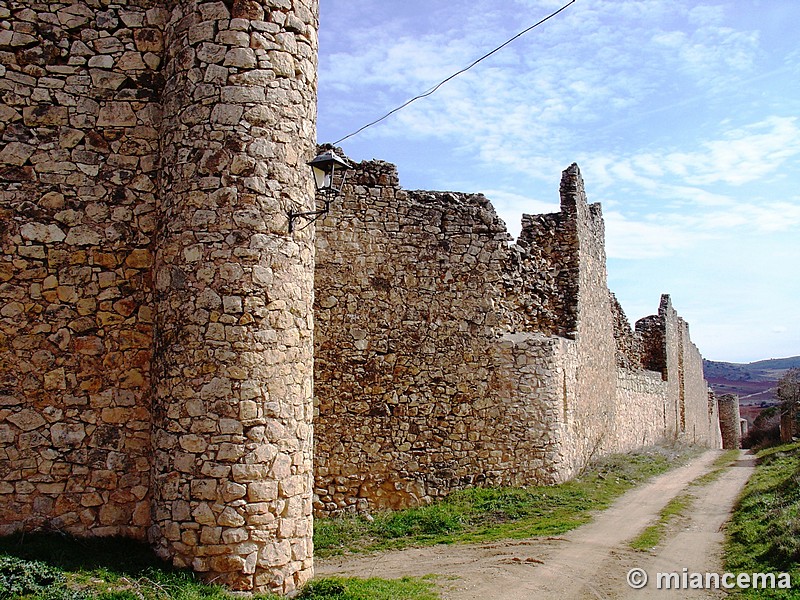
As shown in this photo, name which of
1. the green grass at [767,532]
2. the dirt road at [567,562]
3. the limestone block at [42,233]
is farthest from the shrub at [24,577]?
the green grass at [767,532]

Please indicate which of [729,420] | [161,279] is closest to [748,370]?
[729,420]

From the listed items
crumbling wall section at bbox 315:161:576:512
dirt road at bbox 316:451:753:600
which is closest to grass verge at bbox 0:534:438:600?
dirt road at bbox 316:451:753:600

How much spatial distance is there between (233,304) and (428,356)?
6.69m

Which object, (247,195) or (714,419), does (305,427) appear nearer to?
(247,195)

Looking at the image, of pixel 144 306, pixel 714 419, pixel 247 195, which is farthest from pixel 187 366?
pixel 714 419

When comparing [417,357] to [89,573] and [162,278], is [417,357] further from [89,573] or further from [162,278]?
[89,573]

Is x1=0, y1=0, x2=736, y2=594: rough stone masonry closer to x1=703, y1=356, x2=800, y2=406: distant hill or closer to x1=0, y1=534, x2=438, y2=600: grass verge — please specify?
x1=0, y1=534, x2=438, y2=600: grass verge

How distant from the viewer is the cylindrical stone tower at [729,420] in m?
44.8

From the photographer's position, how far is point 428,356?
1380 centimetres

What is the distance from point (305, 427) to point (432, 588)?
243 cm

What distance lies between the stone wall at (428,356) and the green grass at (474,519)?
16.0 inches

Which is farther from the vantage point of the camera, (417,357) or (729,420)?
(729,420)

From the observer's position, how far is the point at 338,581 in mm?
7930

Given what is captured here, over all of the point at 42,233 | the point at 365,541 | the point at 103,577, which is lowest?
the point at 365,541
